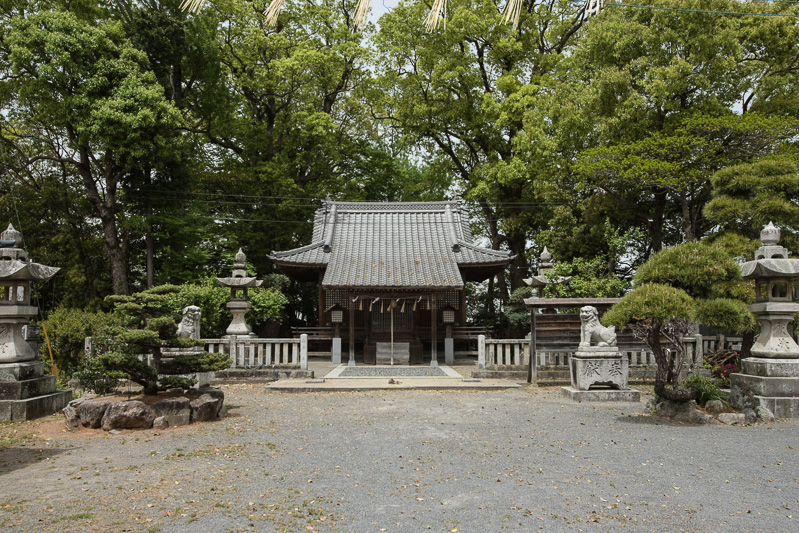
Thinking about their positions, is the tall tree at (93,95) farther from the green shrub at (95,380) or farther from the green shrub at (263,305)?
the green shrub at (95,380)

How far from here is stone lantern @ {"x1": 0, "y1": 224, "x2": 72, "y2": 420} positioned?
832 centimetres

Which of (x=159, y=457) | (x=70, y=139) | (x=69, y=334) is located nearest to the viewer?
(x=159, y=457)

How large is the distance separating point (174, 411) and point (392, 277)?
1020 cm

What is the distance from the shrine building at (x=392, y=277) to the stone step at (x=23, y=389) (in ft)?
29.2

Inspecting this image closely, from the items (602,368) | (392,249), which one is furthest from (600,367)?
(392,249)

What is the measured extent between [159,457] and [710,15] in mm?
18875

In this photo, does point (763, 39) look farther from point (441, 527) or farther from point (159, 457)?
point (159, 457)

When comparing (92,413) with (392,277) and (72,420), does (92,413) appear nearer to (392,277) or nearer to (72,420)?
(72,420)

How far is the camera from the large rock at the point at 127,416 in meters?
7.34

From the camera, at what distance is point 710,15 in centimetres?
1602

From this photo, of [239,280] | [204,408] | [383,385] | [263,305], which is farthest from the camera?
[263,305]

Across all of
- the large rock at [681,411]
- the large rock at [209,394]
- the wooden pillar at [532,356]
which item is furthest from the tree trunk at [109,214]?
the large rock at [681,411]

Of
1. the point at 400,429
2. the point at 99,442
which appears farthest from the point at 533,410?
the point at 99,442

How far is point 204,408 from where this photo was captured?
7.96 meters
